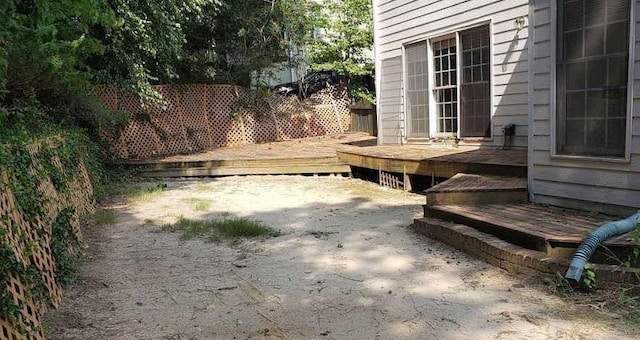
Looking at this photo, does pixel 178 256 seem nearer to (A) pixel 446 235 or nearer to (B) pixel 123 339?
(B) pixel 123 339

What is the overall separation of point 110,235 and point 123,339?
2833 mm

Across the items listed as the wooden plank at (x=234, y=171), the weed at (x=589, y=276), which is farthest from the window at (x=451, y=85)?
the weed at (x=589, y=276)

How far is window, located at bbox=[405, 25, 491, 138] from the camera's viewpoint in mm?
7715

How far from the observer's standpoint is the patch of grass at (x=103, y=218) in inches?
234

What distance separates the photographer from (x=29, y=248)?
2887 mm

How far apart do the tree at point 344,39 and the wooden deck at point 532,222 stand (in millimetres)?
10548

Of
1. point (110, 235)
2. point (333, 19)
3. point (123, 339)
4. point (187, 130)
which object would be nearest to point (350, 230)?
point (110, 235)

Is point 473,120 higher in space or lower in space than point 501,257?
higher

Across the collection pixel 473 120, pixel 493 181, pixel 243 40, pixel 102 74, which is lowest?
pixel 493 181

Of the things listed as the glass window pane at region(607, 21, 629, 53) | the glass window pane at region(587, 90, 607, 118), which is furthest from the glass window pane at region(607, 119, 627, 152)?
the glass window pane at region(607, 21, 629, 53)

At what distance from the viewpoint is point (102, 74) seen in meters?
9.38

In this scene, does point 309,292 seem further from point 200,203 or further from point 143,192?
point 143,192

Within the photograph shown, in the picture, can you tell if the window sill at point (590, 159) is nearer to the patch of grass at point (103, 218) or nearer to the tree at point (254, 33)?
the patch of grass at point (103, 218)

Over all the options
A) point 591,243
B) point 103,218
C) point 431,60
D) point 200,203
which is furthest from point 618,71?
point 103,218
